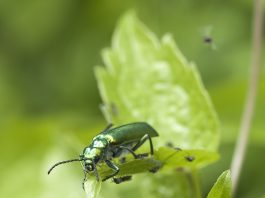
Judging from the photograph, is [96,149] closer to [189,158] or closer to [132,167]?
[132,167]

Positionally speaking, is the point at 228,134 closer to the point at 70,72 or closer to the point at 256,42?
the point at 256,42

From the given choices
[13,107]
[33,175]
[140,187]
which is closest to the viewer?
[140,187]

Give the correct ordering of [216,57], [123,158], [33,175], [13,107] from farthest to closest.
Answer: [13,107]
[216,57]
[33,175]
[123,158]

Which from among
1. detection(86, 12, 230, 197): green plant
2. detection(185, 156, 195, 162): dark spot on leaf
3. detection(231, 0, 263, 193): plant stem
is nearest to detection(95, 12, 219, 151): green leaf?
detection(86, 12, 230, 197): green plant

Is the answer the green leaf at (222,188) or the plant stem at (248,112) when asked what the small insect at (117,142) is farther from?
the green leaf at (222,188)

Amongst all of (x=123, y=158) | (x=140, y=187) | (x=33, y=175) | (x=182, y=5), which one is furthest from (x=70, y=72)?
(x=123, y=158)

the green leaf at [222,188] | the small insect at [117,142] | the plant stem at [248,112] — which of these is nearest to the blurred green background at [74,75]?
the plant stem at [248,112]

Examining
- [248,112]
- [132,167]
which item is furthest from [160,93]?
[132,167]

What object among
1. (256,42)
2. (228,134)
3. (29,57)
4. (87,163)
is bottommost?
(228,134)
